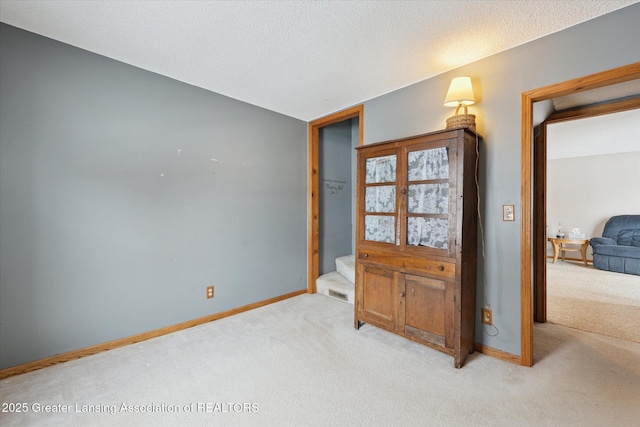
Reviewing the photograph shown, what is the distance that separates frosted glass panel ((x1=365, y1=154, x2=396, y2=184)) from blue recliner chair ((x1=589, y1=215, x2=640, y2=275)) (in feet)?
17.7

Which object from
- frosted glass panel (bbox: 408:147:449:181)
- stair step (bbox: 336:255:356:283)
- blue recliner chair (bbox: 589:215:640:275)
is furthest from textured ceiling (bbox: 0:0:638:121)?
blue recliner chair (bbox: 589:215:640:275)

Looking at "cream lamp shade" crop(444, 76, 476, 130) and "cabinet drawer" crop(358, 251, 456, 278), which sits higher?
"cream lamp shade" crop(444, 76, 476, 130)

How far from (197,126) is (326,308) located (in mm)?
2456

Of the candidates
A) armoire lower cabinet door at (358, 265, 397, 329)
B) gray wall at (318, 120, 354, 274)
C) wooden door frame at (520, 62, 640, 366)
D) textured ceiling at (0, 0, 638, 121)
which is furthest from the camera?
gray wall at (318, 120, 354, 274)

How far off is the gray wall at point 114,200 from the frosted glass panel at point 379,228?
136 centimetres

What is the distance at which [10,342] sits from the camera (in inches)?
75.3

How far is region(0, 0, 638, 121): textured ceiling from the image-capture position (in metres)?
1.69

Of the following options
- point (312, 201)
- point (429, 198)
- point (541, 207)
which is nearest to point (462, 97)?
point (429, 198)

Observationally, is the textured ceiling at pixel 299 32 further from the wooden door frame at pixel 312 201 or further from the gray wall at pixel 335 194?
the gray wall at pixel 335 194

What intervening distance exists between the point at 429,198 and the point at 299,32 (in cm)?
157

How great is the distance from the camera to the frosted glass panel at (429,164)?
6.97ft

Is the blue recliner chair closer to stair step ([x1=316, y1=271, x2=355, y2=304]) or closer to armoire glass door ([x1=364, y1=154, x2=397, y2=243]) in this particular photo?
stair step ([x1=316, y1=271, x2=355, y2=304])

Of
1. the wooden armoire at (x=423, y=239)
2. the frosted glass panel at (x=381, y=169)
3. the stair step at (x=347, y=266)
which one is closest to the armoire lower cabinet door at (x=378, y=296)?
the wooden armoire at (x=423, y=239)

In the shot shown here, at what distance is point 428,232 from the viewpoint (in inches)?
87.1
